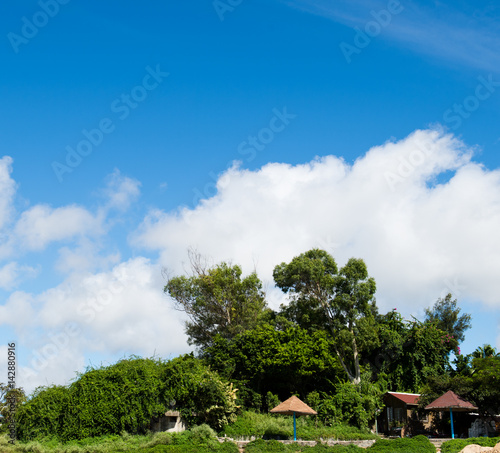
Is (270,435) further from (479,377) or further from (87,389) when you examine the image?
(479,377)

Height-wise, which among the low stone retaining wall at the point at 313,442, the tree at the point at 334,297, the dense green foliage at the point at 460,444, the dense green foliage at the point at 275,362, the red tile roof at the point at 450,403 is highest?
the tree at the point at 334,297

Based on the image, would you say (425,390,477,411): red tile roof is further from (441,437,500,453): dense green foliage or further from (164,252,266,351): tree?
(164,252,266,351): tree

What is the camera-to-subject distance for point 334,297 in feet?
129

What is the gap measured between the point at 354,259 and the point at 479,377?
1273 cm

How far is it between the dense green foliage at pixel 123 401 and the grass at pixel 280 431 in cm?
98

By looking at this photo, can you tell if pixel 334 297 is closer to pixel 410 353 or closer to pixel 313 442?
pixel 410 353

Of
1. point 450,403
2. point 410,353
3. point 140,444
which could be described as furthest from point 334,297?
point 140,444

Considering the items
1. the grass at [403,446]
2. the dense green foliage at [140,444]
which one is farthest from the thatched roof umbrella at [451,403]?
the dense green foliage at [140,444]

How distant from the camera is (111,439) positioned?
82.1ft

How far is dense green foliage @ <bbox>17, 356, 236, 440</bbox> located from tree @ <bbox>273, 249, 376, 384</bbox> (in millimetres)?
12804

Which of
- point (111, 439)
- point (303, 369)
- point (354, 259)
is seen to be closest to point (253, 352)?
point (303, 369)

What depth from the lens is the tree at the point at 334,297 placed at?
3831cm

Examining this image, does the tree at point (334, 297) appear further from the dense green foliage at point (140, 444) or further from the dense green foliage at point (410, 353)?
the dense green foliage at point (140, 444)

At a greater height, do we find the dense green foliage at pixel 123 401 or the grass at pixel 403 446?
the dense green foliage at pixel 123 401
